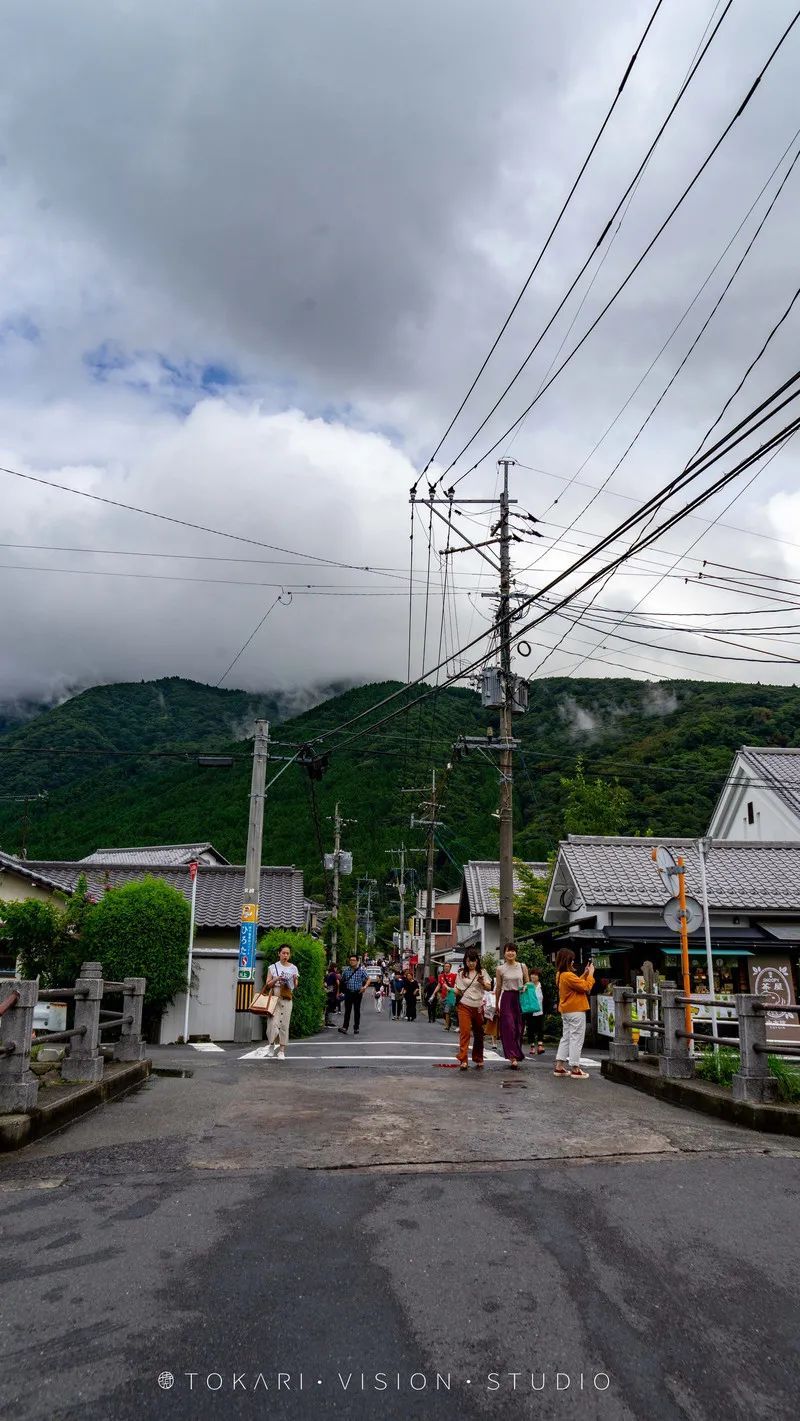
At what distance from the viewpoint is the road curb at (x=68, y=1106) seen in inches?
273

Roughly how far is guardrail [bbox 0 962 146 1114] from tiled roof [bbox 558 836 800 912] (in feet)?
45.4

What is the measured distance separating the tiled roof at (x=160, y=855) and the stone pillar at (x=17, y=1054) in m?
30.0

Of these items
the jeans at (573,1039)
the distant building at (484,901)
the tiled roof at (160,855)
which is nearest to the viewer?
the jeans at (573,1039)

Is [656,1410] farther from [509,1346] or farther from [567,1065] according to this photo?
[567,1065]

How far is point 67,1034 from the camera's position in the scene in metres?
8.96

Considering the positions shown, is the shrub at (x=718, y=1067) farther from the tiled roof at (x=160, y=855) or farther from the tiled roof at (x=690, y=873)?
the tiled roof at (x=160, y=855)

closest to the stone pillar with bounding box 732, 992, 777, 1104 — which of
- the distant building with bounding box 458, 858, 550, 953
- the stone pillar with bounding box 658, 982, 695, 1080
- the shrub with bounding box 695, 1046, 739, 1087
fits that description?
the shrub with bounding box 695, 1046, 739, 1087

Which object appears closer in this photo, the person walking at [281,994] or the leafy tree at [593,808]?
the person walking at [281,994]

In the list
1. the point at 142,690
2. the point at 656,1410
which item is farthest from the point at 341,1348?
the point at 142,690

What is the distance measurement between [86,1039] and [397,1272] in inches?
240

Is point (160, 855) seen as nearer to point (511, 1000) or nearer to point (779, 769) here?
point (779, 769)

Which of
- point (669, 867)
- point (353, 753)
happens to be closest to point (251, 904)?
point (669, 867)

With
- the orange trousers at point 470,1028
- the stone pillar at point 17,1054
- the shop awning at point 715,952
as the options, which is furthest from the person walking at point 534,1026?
the stone pillar at point 17,1054

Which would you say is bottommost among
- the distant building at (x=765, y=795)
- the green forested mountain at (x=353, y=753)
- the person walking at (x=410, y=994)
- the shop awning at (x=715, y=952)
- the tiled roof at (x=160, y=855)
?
the person walking at (x=410, y=994)
